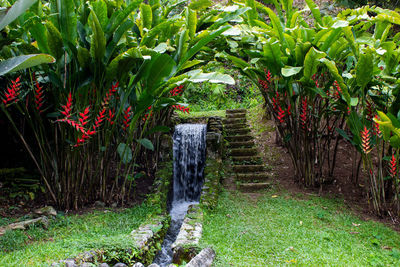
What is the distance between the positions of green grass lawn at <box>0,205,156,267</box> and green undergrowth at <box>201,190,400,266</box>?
90 centimetres

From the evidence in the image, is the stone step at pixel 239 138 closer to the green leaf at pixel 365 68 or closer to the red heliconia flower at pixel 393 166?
the green leaf at pixel 365 68

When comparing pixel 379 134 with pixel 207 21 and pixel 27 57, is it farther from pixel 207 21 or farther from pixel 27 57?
pixel 27 57

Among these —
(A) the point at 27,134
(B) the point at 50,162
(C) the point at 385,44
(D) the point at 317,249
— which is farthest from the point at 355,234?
(A) the point at 27,134

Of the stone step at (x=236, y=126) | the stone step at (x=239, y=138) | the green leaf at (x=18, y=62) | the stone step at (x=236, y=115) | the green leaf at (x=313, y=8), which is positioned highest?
the green leaf at (x=313, y=8)

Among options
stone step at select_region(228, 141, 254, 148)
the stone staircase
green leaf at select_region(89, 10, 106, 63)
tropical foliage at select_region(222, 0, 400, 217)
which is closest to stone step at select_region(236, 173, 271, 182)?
the stone staircase

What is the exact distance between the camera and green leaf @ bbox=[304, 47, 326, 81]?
3291 mm

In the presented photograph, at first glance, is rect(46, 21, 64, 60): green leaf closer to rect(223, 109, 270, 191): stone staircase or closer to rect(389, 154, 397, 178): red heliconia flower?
rect(223, 109, 270, 191): stone staircase

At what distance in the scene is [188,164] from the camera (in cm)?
588

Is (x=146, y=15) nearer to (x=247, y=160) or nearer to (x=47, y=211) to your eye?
(x=47, y=211)

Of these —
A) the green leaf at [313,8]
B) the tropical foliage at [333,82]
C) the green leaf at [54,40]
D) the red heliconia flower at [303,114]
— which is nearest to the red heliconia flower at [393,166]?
the tropical foliage at [333,82]

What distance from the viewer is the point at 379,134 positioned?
134 inches

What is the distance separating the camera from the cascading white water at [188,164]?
560cm

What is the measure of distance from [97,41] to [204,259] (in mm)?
2258

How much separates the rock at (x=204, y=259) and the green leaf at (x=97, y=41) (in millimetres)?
2172
